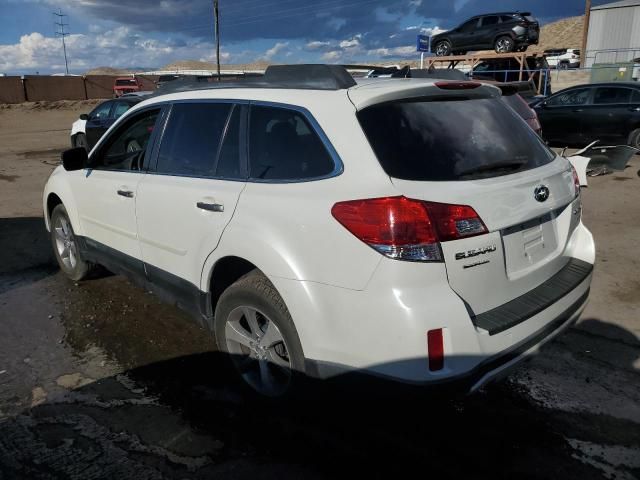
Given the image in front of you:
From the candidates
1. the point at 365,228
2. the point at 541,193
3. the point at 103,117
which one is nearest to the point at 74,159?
the point at 365,228

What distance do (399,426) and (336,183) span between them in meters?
1.41

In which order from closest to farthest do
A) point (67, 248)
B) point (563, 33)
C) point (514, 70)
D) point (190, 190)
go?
1. point (190, 190)
2. point (67, 248)
3. point (514, 70)
4. point (563, 33)

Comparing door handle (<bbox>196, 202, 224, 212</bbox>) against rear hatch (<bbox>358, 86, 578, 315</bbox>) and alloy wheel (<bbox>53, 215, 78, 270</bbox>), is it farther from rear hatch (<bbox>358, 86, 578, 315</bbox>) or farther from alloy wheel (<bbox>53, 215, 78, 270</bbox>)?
alloy wheel (<bbox>53, 215, 78, 270</bbox>)

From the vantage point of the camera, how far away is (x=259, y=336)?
298 cm

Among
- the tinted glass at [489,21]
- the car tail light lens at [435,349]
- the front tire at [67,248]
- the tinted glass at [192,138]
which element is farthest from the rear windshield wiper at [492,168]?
the tinted glass at [489,21]

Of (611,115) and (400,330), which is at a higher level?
(611,115)

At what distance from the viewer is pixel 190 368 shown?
3553 mm

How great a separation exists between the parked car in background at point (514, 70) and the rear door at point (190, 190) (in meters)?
21.4

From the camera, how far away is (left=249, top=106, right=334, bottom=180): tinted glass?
2594mm

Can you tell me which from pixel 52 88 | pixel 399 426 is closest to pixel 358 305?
pixel 399 426

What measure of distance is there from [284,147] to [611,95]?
12433 millimetres

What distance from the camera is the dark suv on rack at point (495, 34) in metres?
21.7

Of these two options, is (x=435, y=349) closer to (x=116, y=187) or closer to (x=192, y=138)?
(x=192, y=138)

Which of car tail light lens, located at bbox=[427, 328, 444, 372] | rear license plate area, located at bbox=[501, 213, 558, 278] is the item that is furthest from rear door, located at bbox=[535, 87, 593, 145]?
car tail light lens, located at bbox=[427, 328, 444, 372]
